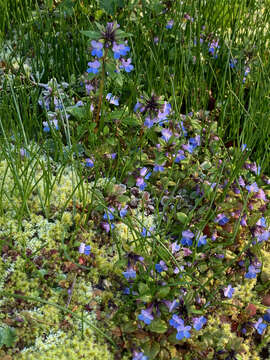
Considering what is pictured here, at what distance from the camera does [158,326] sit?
6.57ft

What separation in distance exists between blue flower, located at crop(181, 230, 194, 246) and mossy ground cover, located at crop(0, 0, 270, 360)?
0.17ft

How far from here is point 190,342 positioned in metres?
2.13

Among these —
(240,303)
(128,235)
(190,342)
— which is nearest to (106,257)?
(128,235)

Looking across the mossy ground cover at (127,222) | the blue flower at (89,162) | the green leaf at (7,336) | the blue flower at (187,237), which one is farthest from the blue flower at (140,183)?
the green leaf at (7,336)

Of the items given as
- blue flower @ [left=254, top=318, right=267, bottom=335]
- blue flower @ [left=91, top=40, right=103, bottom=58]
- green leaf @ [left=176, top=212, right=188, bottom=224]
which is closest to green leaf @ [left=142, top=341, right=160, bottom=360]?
blue flower @ [left=254, top=318, right=267, bottom=335]

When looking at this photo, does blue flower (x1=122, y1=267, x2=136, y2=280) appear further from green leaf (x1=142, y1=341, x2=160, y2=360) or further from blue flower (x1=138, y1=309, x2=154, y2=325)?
green leaf (x1=142, y1=341, x2=160, y2=360)

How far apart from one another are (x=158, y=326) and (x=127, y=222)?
588 millimetres

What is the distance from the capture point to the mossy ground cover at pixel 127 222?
208cm

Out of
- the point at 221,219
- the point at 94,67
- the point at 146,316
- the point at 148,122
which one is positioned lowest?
the point at 146,316

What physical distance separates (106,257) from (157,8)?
2101mm

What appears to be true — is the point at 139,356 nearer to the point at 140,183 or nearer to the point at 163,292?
the point at 163,292

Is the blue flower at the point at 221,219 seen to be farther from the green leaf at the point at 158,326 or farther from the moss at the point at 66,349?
the moss at the point at 66,349

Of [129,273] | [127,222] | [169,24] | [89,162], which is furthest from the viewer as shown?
[169,24]

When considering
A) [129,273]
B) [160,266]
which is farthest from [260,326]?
[129,273]
